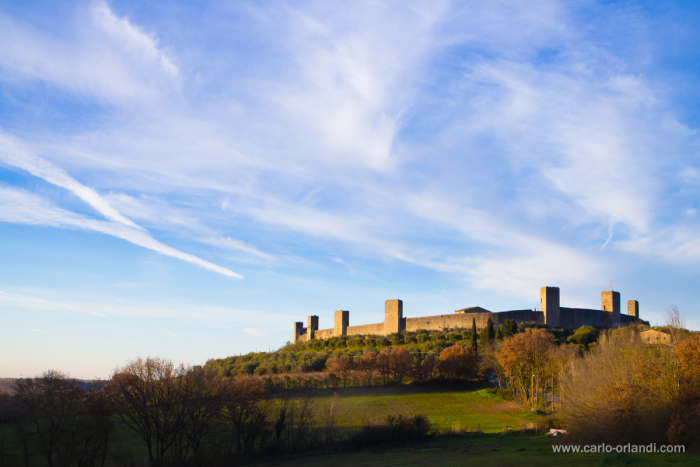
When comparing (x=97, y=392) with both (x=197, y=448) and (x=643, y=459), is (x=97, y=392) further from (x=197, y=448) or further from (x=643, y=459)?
(x=643, y=459)

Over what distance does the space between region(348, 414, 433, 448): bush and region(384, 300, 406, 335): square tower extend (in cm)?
4396

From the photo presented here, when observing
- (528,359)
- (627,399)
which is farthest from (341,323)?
(627,399)

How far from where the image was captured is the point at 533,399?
130ft

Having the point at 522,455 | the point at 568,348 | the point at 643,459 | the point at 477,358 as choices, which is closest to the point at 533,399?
the point at 568,348

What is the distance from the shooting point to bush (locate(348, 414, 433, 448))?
30.2m

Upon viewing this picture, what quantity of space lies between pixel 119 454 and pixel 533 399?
29.0 m

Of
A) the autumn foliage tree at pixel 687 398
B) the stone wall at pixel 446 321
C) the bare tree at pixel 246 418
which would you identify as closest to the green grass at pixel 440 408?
the bare tree at pixel 246 418

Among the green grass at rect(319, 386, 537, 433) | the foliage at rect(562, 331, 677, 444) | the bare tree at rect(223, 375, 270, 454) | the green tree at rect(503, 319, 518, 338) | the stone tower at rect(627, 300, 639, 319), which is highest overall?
the stone tower at rect(627, 300, 639, 319)

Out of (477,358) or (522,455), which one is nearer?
(522,455)

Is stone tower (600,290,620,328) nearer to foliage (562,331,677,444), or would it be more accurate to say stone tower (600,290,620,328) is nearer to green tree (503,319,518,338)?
green tree (503,319,518,338)

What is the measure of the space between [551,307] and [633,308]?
14.8m

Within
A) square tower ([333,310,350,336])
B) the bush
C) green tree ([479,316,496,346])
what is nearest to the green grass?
the bush

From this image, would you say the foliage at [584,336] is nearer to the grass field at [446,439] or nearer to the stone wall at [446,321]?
the stone wall at [446,321]

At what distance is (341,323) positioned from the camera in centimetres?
8256
